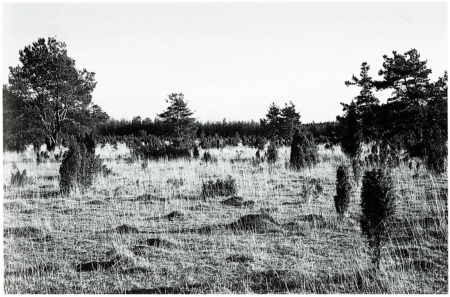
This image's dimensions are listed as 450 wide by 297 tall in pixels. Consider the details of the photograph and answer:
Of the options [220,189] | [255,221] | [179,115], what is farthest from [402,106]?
[179,115]

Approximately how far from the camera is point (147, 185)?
10.0 m

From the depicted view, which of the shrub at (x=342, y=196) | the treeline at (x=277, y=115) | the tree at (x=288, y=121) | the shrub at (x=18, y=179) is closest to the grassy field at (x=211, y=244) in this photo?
Answer: the shrub at (x=342, y=196)

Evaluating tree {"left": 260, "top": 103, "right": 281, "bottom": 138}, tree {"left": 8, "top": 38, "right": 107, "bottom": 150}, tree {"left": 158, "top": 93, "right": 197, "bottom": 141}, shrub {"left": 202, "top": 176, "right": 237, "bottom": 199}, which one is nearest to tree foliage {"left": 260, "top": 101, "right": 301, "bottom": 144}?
tree {"left": 260, "top": 103, "right": 281, "bottom": 138}

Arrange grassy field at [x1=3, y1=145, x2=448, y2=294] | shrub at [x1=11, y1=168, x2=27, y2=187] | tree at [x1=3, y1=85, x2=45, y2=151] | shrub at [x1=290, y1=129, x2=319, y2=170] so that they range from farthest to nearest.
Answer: tree at [x1=3, y1=85, x2=45, y2=151] < shrub at [x1=290, y1=129, x2=319, y2=170] < shrub at [x1=11, y1=168, x2=27, y2=187] < grassy field at [x1=3, y1=145, x2=448, y2=294]

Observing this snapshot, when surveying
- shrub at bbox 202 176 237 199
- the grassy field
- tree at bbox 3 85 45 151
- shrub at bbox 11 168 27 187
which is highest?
tree at bbox 3 85 45 151

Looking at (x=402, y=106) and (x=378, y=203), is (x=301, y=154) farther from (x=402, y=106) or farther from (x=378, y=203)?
(x=378, y=203)

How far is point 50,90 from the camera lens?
23.5 metres

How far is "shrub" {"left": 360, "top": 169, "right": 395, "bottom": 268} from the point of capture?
4.23 metres

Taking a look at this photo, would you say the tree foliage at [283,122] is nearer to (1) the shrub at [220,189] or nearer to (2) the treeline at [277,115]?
(2) the treeline at [277,115]

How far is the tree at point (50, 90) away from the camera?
2269 cm

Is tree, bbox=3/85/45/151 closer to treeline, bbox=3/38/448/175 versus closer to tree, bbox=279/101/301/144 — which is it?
treeline, bbox=3/38/448/175

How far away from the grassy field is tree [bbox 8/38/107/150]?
15.4 metres

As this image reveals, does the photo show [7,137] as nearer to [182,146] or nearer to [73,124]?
[73,124]

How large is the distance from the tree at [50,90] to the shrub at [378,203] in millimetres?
21912
